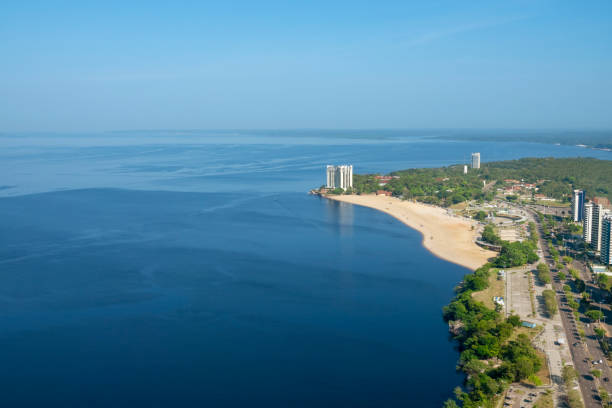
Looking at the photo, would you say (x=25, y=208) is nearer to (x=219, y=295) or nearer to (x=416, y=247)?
(x=219, y=295)

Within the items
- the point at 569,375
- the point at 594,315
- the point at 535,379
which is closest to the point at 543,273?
the point at 594,315

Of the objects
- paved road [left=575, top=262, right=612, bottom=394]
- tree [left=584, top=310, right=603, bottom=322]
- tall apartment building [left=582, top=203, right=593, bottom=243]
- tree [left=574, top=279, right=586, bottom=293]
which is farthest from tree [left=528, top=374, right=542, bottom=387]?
tall apartment building [left=582, top=203, right=593, bottom=243]

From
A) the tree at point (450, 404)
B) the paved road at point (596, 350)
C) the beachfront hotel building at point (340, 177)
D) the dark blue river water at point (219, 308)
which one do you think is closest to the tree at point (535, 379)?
the paved road at point (596, 350)

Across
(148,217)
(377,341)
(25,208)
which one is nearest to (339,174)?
(148,217)

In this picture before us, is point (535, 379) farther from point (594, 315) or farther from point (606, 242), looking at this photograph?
point (606, 242)

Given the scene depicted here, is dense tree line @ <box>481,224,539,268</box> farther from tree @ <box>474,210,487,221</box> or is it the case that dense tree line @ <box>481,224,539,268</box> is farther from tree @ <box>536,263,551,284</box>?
tree @ <box>474,210,487,221</box>

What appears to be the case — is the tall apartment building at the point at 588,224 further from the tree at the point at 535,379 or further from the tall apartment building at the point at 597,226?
the tree at the point at 535,379
